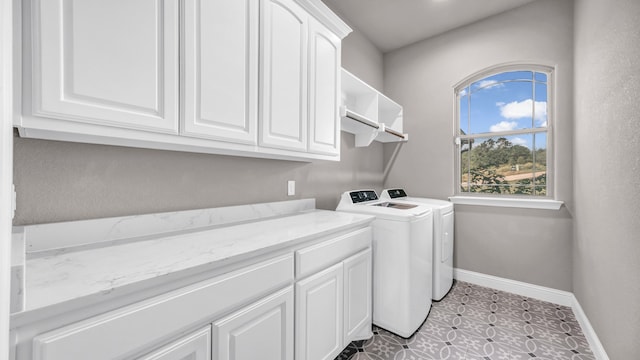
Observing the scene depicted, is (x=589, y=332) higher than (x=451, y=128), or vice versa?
(x=451, y=128)

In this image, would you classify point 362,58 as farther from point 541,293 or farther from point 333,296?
point 541,293

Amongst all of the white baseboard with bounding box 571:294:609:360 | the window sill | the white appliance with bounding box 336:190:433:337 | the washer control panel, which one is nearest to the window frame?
the window sill

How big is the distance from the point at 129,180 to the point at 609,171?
2.69 metres

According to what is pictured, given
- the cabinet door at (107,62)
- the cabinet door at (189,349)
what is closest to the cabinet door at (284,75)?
the cabinet door at (107,62)

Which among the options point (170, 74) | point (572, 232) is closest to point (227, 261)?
point (170, 74)

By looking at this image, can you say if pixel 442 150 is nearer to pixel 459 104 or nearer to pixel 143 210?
pixel 459 104

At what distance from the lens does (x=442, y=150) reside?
3023 mm

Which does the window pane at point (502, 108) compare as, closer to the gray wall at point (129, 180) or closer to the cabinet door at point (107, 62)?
the gray wall at point (129, 180)

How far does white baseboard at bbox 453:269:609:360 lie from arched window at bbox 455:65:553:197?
92 centimetres

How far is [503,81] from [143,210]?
3.49 metres

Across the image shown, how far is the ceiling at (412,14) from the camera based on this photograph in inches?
99.3

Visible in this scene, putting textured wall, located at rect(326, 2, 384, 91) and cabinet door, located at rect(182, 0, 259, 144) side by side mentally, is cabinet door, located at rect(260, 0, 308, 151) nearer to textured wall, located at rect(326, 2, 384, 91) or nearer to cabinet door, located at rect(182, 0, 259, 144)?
cabinet door, located at rect(182, 0, 259, 144)

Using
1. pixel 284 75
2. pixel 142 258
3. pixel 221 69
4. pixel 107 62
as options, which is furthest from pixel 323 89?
pixel 142 258

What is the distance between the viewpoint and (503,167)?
2.80 m
